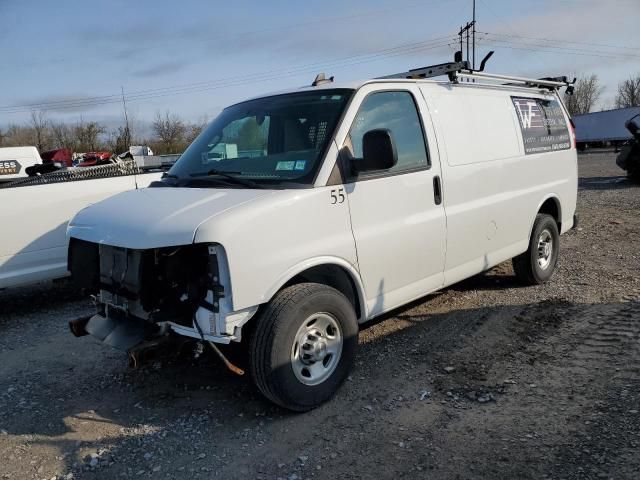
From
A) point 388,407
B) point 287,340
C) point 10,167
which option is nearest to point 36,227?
point 287,340

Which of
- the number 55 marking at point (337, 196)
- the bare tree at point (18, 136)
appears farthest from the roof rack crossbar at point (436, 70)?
the bare tree at point (18, 136)

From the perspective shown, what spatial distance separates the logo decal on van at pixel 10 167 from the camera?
932 centimetres

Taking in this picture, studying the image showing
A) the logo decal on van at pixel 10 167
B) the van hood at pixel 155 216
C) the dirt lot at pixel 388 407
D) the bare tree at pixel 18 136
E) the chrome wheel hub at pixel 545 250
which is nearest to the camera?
the dirt lot at pixel 388 407

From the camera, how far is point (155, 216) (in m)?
3.45

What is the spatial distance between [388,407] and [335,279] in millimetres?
950

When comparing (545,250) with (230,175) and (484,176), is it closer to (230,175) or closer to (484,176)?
(484,176)

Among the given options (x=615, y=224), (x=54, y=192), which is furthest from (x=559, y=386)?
(x=615, y=224)

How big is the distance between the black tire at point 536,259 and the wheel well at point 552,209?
0.14 m

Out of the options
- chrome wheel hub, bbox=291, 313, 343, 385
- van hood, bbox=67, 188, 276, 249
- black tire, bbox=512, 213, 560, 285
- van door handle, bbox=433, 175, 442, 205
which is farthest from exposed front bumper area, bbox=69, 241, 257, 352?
black tire, bbox=512, 213, 560, 285

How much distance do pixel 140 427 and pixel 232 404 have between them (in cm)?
63

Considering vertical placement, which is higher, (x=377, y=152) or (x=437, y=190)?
(x=377, y=152)

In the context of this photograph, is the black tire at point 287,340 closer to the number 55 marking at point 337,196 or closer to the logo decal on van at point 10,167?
the number 55 marking at point 337,196

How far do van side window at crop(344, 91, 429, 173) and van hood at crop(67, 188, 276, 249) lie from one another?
0.88 meters

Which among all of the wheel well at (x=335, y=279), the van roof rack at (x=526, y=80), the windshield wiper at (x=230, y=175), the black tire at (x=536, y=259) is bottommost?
the black tire at (x=536, y=259)
